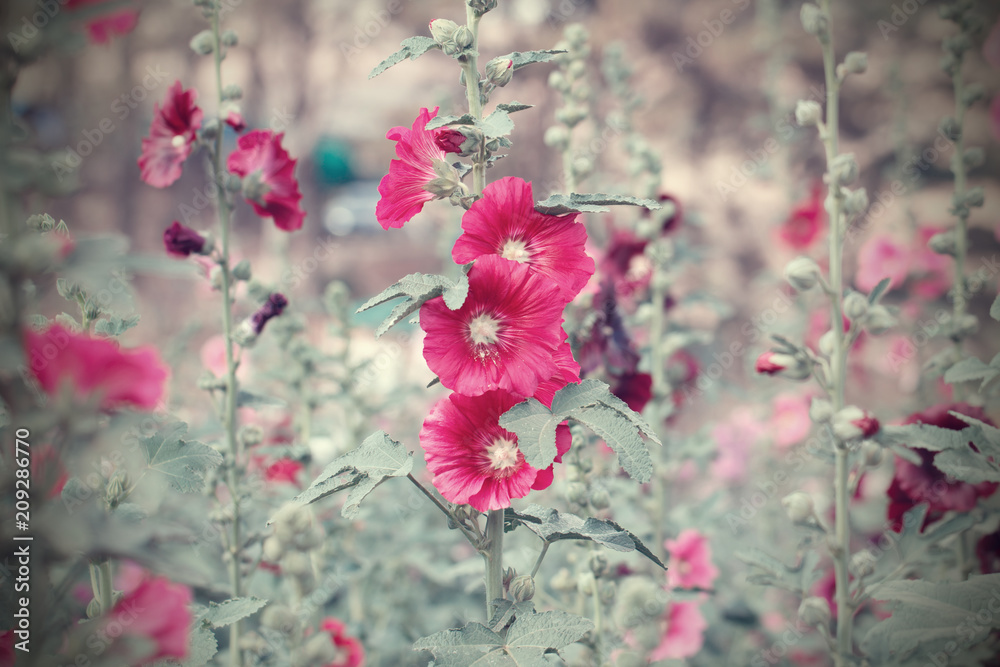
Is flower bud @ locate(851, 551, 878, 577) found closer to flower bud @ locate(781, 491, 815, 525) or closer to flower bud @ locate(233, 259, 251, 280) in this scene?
flower bud @ locate(781, 491, 815, 525)

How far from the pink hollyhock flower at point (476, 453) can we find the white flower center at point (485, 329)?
0.23ft

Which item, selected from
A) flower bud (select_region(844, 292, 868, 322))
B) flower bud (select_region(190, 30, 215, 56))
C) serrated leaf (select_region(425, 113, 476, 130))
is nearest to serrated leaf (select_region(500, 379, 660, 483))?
serrated leaf (select_region(425, 113, 476, 130))

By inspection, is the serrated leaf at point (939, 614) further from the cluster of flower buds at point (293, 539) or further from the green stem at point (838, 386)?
the cluster of flower buds at point (293, 539)

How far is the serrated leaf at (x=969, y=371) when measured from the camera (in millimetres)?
1046

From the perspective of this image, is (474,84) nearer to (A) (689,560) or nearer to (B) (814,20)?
(B) (814,20)

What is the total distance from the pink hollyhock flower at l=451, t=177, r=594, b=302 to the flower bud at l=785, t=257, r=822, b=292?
52cm

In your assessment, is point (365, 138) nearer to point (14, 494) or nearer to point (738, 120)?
point (738, 120)

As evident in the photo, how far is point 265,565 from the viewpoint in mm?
1520

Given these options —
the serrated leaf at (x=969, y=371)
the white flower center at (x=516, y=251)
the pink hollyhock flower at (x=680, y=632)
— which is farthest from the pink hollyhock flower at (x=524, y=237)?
A: the pink hollyhock flower at (x=680, y=632)

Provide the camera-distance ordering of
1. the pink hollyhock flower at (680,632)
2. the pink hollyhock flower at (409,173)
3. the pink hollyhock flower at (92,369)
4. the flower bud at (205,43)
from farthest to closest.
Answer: the pink hollyhock flower at (680,632) → the flower bud at (205,43) → the pink hollyhock flower at (409,173) → the pink hollyhock flower at (92,369)

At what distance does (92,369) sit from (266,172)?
72 centimetres

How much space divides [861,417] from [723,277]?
3654mm

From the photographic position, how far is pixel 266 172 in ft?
3.98

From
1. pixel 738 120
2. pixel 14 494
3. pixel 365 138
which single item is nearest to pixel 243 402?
pixel 14 494
